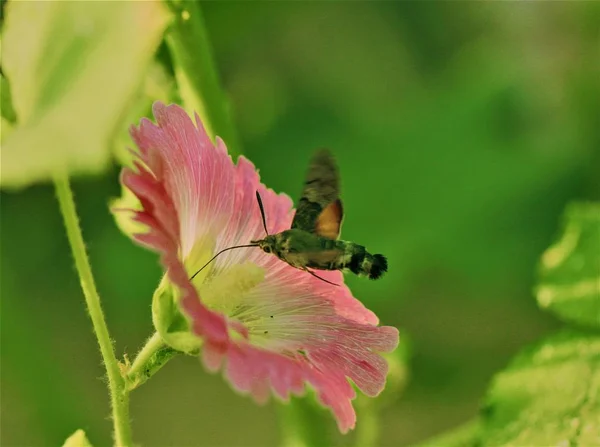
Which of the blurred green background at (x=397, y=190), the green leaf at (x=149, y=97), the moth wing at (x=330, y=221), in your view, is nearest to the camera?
the moth wing at (x=330, y=221)

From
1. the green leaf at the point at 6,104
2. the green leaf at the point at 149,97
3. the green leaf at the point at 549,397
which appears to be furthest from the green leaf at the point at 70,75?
the green leaf at the point at 549,397

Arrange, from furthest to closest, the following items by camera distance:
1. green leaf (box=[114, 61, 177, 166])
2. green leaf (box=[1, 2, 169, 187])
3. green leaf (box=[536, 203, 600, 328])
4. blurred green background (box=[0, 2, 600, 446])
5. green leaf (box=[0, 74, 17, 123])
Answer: blurred green background (box=[0, 2, 600, 446]), green leaf (box=[536, 203, 600, 328]), green leaf (box=[114, 61, 177, 166]), green leaf (box=[0, 74, 17, 123]), green leaf (box=[1, 2, 169, 187])

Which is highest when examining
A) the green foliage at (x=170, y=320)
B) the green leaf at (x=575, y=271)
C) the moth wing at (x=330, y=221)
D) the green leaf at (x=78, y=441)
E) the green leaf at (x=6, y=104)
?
the green leaf at (x=575, y=271)

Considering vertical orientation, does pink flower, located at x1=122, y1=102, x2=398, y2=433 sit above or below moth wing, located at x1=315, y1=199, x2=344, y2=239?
below

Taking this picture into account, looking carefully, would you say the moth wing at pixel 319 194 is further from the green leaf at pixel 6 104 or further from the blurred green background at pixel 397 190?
the blurred green background at pixel 397 190

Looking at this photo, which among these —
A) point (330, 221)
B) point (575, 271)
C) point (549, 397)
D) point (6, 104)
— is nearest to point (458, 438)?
point (549, 397)

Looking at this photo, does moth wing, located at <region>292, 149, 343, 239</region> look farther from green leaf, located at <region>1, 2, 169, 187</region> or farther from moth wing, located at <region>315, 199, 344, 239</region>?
green leaf, located at <region>1, 2, 169, 187</region>

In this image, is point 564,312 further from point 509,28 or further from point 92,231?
point 509,28

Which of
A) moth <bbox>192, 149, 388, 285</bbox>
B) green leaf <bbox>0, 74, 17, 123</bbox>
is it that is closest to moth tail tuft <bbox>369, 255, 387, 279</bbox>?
moth <bbox>192, 149, 388, 285</bbox>
